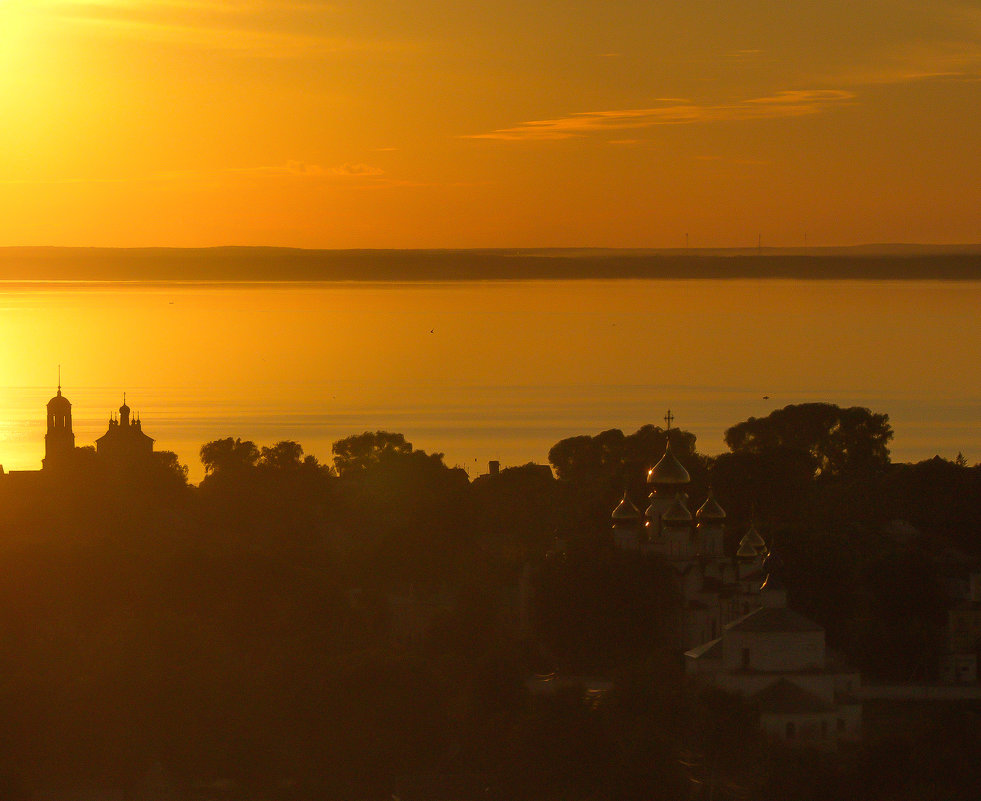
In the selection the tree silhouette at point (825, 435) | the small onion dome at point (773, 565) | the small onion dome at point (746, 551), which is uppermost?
the tree silhouette at point (825, 435)

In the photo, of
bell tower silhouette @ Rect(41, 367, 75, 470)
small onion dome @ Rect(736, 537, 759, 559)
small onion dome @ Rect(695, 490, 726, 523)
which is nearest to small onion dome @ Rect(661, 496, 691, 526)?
small onion dome @ Rect(695, 490, 726, 523)

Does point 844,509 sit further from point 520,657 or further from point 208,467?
point 208,467

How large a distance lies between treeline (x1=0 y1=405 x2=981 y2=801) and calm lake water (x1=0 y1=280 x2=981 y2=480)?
14.7 m

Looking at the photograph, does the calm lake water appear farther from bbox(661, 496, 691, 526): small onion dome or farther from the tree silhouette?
bbox(661, 496, 691, 526): small onion dome

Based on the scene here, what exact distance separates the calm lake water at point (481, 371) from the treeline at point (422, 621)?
1468 centimetres

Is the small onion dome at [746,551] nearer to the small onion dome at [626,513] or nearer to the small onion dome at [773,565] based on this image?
the small onion dome at [773,565]

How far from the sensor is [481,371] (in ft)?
317

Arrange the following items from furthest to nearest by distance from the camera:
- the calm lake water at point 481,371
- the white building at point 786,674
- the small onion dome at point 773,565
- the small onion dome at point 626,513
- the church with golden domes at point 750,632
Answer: the calm lake water at point 481,371
the small onion dome at point 626,513
the small onion dome at point 773,565
the church with golden domes at point 750,632
the white building at point 786,674

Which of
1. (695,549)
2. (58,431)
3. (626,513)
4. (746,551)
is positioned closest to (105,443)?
(58,431)

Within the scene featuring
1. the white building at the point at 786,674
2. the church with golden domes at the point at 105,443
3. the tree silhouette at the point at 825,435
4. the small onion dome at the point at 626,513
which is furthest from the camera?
the church with golden domes at the point at 105,443

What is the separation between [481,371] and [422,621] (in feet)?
192

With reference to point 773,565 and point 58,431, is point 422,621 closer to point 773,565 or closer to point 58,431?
point 773,565

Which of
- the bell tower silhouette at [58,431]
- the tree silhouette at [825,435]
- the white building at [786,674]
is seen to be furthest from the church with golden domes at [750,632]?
the bell tower silhouette at [58,431]

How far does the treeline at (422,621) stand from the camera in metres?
27.4
